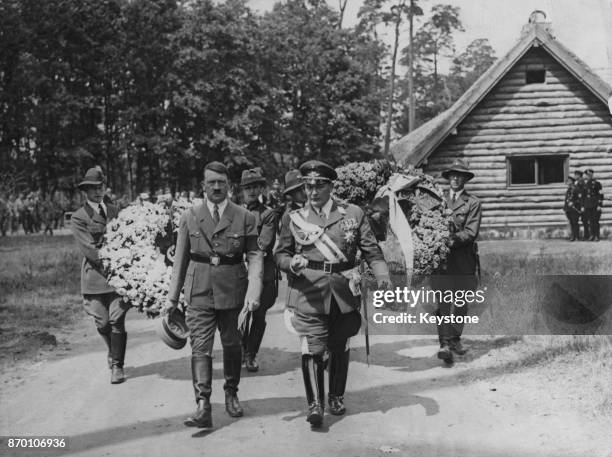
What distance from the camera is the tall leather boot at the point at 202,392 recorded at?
5.77 m

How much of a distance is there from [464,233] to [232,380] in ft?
10.4

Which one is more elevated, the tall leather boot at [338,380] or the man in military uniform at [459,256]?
the man in military uniform at [459,256]

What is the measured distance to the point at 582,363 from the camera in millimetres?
7312

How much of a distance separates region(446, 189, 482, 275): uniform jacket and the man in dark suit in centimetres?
353

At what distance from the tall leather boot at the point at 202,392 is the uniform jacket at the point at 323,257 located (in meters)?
0.84

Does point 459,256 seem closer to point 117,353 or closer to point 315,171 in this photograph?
point 315,171

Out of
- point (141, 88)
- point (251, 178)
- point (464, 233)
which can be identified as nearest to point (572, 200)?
point (464, 233)

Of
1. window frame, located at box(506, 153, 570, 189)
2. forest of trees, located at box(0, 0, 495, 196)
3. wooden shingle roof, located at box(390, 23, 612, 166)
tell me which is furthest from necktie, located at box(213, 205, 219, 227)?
forest of trees, located at box(0, 0, 495, 196)

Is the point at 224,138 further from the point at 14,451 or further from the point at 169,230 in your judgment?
the point at 14,451

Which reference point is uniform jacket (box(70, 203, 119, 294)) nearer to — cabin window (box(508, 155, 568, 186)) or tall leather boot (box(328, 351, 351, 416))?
tall leather boot (box(328, 351, 351, 416))

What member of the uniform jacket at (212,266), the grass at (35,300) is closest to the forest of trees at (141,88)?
the grass at (35,300)

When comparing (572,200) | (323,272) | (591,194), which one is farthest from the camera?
(572,200)

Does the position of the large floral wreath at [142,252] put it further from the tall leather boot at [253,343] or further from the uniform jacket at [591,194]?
the uniform jacket at [591,194]

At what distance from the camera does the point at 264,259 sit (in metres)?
7.94
